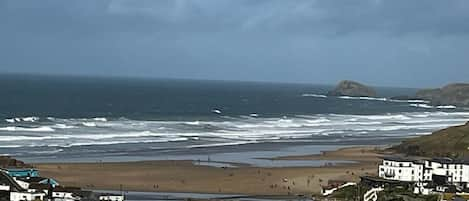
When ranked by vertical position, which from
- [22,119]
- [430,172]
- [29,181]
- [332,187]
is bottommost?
[332,187]

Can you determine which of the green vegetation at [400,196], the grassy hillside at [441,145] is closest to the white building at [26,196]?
the green vegetation at [400,196]

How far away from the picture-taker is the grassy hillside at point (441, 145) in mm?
65125

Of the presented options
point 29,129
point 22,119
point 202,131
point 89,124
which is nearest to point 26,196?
point 29,129

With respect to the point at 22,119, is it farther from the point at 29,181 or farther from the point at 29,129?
the point at 29,181

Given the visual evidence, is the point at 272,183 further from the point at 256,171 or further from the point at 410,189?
the point at 410,189

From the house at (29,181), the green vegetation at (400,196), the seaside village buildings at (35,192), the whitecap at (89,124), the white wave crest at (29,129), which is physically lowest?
the green vegetation at (400,196)

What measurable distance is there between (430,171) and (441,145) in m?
18.8

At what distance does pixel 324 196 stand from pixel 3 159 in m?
17.9

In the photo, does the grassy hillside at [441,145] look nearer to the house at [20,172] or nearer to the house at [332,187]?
the house at [332,187]

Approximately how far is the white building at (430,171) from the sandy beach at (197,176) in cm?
388

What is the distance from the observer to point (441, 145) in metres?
67.4

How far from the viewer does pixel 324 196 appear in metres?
46.2

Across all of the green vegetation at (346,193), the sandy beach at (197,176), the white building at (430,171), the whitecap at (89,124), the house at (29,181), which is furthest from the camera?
the whitecap at (89,124)

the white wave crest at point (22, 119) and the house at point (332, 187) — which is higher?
the white wave crest at point (22, 119)
